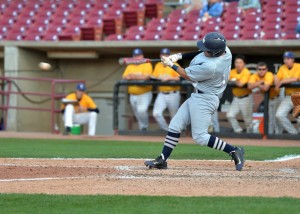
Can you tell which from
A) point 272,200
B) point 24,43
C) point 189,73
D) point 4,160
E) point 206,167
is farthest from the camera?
point 24,43

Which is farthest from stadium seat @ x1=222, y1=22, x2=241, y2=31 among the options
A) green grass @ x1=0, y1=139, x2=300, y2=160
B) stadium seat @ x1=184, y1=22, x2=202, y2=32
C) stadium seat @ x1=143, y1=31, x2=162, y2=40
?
green grass @ x1=0, y1=139, x2=300, y2=160

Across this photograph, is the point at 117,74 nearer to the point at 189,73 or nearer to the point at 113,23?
the point at 113,23

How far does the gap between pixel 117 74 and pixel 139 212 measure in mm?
14257

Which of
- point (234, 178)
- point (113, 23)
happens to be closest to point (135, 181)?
point (234, 178)

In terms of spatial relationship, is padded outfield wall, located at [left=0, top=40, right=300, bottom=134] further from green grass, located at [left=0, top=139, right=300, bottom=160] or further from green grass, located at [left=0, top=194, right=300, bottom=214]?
green grass, located at [left=0, top=194, right=300, bottom=214]

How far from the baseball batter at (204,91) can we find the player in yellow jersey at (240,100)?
673 cm

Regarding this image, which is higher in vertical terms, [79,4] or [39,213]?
[79,4]

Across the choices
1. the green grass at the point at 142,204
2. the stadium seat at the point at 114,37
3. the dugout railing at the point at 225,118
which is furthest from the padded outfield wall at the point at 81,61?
the green grass at the point at 142,204

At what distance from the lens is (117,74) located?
19.4m

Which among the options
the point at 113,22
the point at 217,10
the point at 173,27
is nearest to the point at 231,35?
the point at 217,10

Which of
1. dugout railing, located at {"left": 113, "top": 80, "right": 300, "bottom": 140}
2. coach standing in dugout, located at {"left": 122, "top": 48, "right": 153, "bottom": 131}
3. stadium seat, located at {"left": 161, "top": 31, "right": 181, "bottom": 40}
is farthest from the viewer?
stadium seat, located at {"left": 161, "top": 31, "right": 181, "bottom": 40}

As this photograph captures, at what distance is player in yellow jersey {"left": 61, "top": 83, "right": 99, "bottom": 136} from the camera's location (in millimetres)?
16109

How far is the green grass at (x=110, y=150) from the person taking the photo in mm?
10383

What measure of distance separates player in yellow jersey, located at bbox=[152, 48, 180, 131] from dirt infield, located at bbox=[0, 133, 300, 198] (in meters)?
6.07
